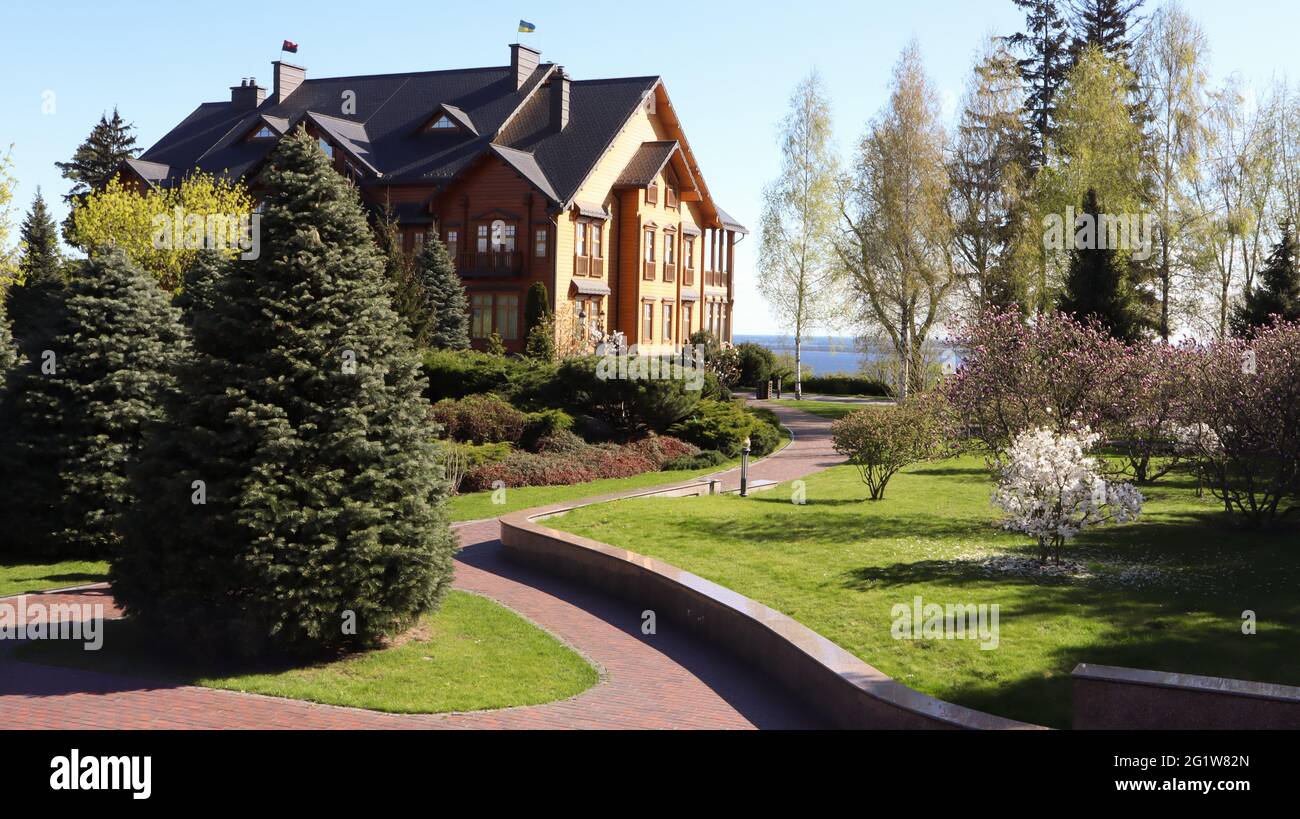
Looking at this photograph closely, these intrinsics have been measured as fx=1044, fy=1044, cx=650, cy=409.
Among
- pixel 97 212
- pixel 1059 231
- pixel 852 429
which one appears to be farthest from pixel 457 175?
pixel 852 429

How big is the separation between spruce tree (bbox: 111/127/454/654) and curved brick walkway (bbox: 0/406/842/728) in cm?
89

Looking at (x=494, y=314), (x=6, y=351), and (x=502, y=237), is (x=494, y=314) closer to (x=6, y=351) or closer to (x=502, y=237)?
(x=502, y=237)

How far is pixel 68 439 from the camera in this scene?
47.7 ft

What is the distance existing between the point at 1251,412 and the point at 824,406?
97.2 feet

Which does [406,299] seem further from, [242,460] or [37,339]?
[242,460]

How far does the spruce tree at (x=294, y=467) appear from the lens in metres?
9.73

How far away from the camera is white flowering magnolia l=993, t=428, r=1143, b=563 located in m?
12.8

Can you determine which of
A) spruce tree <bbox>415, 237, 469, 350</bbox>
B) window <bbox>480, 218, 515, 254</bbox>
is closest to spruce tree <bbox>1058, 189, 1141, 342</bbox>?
spruce tree <bbox>415, 237, 469, 350</bbox>

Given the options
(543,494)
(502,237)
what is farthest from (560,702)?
(502,237)

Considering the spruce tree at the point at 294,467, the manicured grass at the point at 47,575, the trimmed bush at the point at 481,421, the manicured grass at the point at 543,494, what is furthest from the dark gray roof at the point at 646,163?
the spruce tree at the point at 294,467

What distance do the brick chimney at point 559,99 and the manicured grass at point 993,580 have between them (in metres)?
27.3

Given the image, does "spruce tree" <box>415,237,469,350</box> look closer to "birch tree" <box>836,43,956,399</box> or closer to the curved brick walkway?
"birch tree" <box>836,43,956,399</box>

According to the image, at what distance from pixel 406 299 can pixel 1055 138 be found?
25.6m
